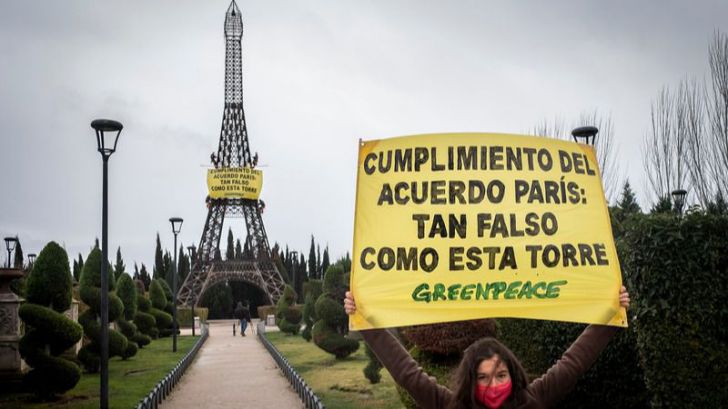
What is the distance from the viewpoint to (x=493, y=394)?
3229mm

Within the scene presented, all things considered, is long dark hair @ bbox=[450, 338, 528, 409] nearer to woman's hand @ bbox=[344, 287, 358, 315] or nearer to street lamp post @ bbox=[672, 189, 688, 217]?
woman's hand @ bbox=[344, 287, 358, 315]

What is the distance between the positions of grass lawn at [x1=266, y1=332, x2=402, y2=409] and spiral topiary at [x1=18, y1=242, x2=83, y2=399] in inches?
206

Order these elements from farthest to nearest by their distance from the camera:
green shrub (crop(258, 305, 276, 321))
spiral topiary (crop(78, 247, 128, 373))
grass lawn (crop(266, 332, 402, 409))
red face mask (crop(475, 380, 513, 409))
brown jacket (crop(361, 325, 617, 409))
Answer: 1. green shrub (crop(258, 305, 276, 321))
2. spiral topiary (crop(78, 247, 128, 373))
3. grass lawn (crop(266, 332, 402, 409))
4. brown jacket (crop(361, 325, 617, 409))
5. red face mask (crop(475, 380, 513, 409))

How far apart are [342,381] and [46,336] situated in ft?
22.3

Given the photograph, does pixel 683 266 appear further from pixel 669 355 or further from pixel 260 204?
pixel 260 204

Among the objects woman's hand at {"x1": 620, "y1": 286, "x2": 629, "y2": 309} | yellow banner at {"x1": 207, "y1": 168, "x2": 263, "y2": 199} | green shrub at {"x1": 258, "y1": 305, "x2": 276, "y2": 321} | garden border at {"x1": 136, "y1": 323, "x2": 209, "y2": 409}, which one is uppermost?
yellow banner at {"x1": 207, "y1": 168, "x2": 263, "y2": 199}

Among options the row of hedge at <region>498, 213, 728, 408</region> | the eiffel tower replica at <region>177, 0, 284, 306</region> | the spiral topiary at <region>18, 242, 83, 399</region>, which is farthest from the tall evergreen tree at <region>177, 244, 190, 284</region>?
the row of hedge at <region>498, 213, 728, 408</region>

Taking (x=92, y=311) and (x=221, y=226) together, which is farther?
(x=221, y=226)

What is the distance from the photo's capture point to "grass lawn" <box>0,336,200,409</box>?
13.5 metres

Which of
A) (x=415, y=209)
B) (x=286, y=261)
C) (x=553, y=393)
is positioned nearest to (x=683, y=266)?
(x=415, y=209)

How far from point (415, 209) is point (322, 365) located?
654 inches

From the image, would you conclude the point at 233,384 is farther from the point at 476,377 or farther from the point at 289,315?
the point at 289,315

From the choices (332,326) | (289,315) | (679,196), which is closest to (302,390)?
(332,326)

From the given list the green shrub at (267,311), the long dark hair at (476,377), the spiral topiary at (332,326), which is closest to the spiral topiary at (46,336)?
the spiral topiary at (332,326)
